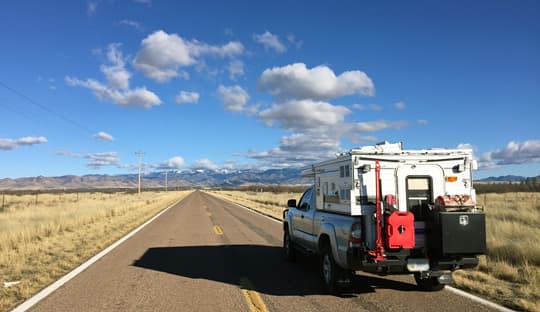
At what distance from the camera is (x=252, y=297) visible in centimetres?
696

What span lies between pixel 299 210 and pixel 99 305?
4892mm

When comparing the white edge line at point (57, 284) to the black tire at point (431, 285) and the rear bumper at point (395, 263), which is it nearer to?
the rear bumper at point (395, 263)

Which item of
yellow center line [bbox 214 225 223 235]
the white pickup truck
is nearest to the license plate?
the white pickup truck

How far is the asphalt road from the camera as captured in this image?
6.46m

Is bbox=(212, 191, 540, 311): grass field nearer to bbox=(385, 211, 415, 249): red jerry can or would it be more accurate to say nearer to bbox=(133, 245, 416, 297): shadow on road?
bbox=(133, 245, 416, 297): shadow on road

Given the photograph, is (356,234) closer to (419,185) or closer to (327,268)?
(327,268)

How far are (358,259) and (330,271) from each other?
38.1 inches

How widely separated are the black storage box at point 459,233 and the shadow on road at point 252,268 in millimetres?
1610

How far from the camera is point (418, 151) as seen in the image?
23.0 feet

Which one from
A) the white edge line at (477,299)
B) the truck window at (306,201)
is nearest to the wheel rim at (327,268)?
the truck window at (306,201)

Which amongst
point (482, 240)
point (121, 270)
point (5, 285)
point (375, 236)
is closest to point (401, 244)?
point (375, 236)

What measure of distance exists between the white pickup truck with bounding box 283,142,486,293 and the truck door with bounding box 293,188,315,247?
1267 mm

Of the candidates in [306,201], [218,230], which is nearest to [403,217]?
[306,201]

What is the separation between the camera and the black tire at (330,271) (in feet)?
23.4
